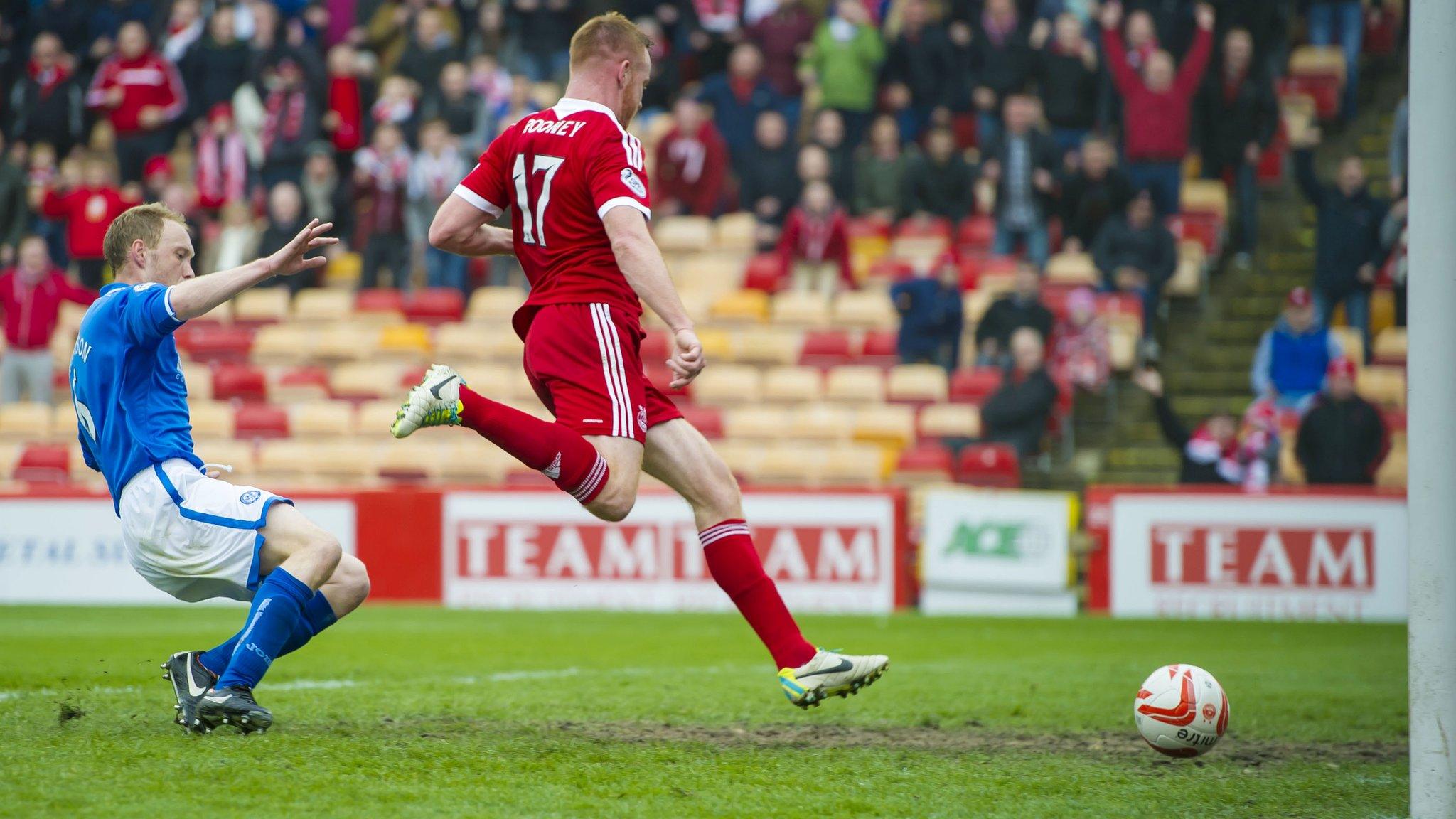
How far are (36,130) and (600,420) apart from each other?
14.9m

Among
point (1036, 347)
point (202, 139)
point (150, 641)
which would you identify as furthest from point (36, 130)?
point (1036, 347)

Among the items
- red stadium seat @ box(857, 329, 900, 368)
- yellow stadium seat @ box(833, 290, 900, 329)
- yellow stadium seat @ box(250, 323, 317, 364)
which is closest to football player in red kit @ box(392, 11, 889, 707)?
red stadium seat @ box(857, 329, 900, 368)

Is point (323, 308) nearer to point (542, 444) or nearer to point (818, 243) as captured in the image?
point (818, 243)

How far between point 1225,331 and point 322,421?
9304 mm

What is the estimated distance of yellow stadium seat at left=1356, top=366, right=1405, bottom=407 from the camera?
1456 centimetres

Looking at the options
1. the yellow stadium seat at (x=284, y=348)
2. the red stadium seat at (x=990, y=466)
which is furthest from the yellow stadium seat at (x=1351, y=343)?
the yellow stadium seat at (x=284, y=348)

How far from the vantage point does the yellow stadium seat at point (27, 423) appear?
16266 millimetres

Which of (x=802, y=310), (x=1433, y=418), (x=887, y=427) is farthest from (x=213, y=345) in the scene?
(x=1433, y=418)

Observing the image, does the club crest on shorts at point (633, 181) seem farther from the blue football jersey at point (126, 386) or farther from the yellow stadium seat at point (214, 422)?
the yellow stadium seat at point (214, 422)

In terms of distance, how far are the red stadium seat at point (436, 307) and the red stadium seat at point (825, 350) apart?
149 inches

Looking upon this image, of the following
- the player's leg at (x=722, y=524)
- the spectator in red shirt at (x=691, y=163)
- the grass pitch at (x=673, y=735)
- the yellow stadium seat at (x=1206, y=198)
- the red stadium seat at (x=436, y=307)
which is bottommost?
the grass pitch at (x=673, y=735)

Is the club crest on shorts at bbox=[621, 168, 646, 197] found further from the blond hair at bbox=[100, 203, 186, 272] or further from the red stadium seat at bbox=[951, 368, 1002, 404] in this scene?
the red stadium seat at bbox=[951, 368, 1002, 404]

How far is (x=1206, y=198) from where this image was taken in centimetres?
1705

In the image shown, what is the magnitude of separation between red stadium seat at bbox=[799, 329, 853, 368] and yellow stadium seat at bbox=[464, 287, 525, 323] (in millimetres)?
3077
